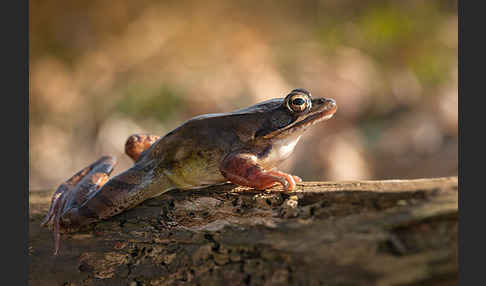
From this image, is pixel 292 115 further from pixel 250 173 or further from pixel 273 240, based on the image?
pixel 273 240

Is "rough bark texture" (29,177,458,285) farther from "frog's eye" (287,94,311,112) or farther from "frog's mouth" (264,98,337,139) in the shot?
"frog's eye" (287,94,311,112)

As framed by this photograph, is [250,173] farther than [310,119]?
No

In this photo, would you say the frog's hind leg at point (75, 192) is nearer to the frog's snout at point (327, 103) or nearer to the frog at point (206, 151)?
the frog at point (206, 151)

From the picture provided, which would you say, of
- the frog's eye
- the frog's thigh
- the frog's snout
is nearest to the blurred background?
the frog's thigh

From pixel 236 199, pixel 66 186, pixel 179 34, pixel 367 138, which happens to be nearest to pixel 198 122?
pixel 236 199

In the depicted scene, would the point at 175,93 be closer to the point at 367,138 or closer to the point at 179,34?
the point at 179,34

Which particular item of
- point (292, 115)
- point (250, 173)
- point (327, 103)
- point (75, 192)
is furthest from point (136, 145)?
point (327, 103)
